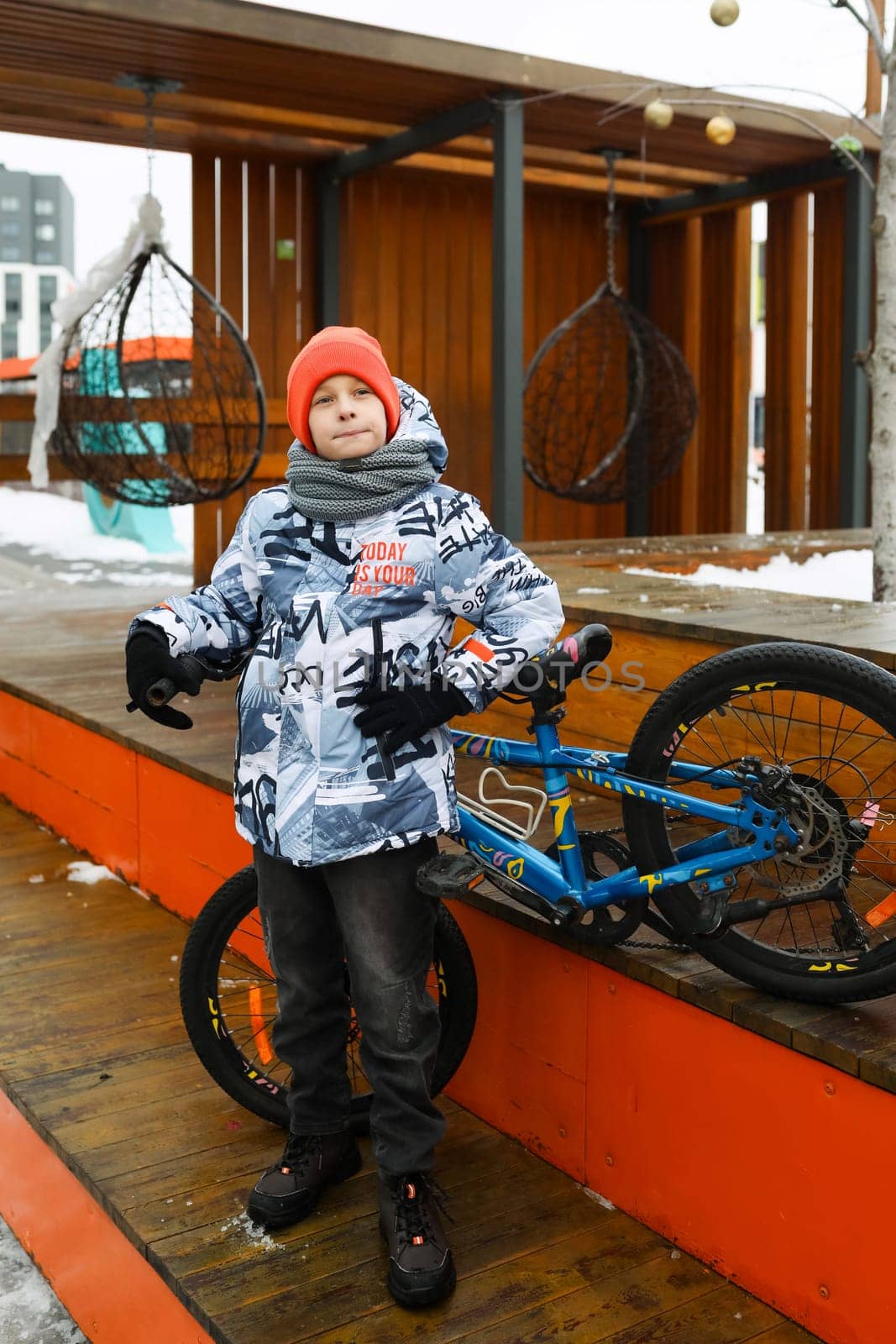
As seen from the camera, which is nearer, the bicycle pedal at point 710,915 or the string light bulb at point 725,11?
the bicycle pedal at point 710,915

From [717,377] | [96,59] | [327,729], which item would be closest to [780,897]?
[327,729]

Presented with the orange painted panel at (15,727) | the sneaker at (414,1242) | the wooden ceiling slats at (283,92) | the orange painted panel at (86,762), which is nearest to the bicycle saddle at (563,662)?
the sneaker at (414,1242)

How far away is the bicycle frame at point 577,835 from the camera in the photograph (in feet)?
6.19

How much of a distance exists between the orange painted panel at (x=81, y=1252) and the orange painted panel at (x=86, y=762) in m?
1.29

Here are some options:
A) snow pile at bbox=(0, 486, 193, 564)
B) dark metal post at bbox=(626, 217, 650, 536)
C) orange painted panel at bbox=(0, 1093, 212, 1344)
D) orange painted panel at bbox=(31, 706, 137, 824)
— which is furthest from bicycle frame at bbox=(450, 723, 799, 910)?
snow pile at bbox=(0, 486, 193, 564)

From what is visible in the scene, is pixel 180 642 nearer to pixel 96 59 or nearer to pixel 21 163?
pixel 96 59

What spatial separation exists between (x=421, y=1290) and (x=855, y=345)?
5.28 meters

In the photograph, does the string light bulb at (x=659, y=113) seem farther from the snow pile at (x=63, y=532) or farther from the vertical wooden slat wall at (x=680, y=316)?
the snow pile at (x=63, y=532)

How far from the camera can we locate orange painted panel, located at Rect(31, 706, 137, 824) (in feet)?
12.2

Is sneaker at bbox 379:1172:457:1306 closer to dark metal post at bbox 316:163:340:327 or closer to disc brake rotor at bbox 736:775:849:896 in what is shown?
disc brake rotor at bbox 736:775:849:896

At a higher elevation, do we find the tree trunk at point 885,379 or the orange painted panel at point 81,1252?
the tree trunk at point 885,379

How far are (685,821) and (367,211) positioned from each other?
17.7 ft

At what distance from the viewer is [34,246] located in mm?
14859

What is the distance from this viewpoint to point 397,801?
6.08ft
